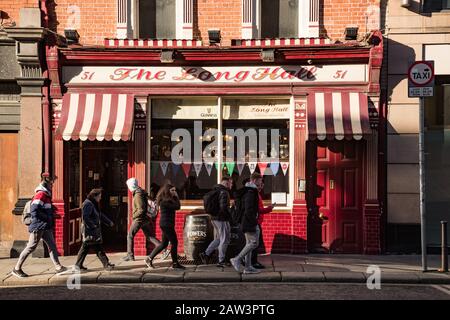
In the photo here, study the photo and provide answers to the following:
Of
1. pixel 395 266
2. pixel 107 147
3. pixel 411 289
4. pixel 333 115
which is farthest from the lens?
pixel 107 147

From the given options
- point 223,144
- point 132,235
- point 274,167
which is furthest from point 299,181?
point 132,235

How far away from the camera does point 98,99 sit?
1348cm

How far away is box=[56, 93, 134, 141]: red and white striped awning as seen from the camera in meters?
13.1

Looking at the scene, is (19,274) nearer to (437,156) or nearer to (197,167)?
(197,167)

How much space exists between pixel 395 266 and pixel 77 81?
7904mm

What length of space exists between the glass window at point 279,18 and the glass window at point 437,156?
3452 mm

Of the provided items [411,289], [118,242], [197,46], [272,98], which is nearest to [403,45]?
[272,98]

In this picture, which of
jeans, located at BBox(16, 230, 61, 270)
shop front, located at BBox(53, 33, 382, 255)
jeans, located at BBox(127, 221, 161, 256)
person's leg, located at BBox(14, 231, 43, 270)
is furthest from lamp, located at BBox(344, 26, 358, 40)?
person's leg, located at BBox(14, 231, 43, 270)

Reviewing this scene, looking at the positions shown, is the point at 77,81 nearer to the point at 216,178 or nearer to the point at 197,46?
the point at 197,46

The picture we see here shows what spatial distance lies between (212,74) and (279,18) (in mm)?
2055

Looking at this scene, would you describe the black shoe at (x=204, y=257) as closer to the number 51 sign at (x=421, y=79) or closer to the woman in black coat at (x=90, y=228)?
the woman in black coat at (x=90, y=228)

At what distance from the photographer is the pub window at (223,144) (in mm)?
13742

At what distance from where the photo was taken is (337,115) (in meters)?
13.0
